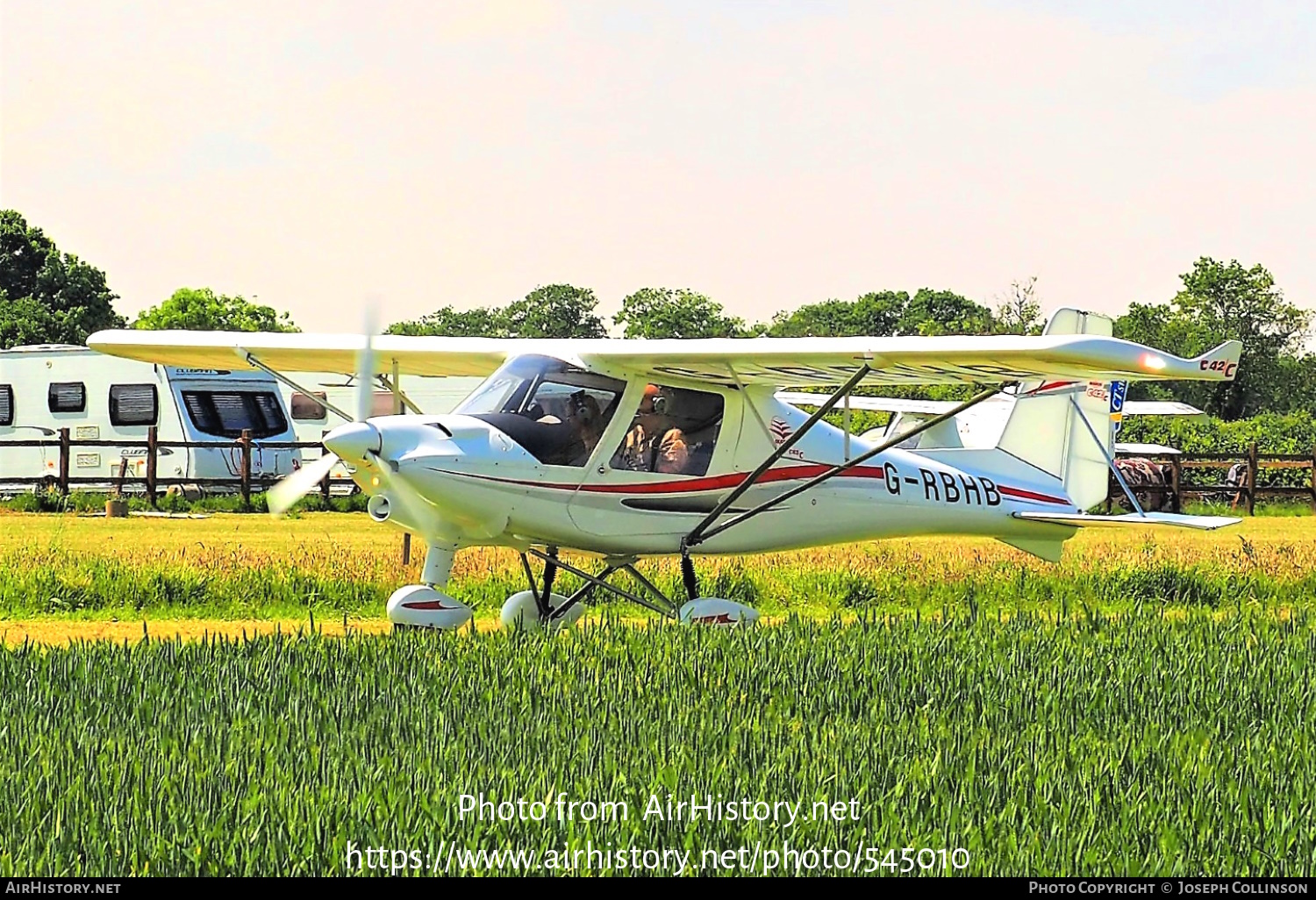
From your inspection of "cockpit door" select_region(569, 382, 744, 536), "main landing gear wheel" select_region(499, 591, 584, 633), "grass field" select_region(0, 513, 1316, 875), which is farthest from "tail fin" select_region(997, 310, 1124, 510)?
"main landing gear wheel" select_region(499, 591, 584, 633)

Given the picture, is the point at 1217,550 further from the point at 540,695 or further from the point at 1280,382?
the point at 1280,382

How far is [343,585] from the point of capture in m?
17.0

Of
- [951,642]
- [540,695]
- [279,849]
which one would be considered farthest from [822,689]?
[279,849]

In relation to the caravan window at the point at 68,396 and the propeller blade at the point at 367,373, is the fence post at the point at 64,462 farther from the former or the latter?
the propeller blade at the point at 367,373

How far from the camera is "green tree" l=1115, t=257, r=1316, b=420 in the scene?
230 feet

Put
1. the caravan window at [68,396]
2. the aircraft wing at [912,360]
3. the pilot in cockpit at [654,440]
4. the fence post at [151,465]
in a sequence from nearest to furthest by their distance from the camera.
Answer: the aircraft wing at [912,360]
the pilot in cockpit at [654,440]
the fence post at [151,465]
the caravan window at [68,396]

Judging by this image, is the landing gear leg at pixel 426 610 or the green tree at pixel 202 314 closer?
the landing gear leg at pixel 426 610

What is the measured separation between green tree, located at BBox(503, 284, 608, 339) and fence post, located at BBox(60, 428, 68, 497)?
75480 millimetres

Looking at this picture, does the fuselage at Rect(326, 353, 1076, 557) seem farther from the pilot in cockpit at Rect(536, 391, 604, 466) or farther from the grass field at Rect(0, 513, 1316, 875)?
the grass field at Rect(0, 513, 1316, 875)

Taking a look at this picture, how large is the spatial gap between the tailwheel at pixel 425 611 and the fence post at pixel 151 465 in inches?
785

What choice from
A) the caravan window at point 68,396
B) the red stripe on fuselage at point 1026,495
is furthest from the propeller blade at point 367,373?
the caravan window at point 68,396

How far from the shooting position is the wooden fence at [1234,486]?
123 ft

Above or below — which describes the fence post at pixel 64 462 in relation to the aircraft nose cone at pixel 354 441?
below

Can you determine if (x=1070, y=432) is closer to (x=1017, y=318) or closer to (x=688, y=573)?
(x=688, y=573)
